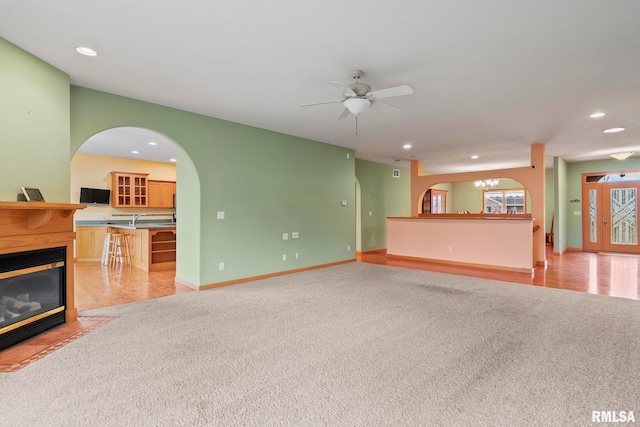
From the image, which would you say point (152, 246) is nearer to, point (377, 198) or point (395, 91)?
point (395, 91)

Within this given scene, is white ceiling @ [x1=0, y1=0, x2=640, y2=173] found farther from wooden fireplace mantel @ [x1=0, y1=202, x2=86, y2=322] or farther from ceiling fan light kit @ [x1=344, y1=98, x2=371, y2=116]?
wooden fireplace mantel @ [x1=0, y1=202, x2=86, y2=322]

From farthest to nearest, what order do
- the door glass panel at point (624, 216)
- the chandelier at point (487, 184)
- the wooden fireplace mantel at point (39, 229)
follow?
the chandelier at point (487, 184) → the door glass panel at point (624, 216) → the wooden fireplace mantel at point (39, 229)

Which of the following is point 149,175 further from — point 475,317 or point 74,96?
point 475,317

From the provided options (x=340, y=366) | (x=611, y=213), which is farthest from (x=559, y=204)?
(x=340, y=366)

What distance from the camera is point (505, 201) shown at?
12375 mm

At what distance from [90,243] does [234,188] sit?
4840mm

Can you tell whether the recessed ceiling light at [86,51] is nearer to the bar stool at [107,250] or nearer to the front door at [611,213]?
the bar stool at [107,250]

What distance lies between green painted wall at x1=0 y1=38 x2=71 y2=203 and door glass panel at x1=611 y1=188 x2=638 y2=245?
11866mm

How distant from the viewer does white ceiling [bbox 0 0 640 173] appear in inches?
90.3

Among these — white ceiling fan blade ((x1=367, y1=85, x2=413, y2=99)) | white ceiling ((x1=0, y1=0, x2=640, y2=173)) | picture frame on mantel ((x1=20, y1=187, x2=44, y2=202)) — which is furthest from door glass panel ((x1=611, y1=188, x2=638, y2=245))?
picture frame on mantel ((x1=20, y1=187, x2=44, y2=202))

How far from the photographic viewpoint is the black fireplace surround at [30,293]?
275cm

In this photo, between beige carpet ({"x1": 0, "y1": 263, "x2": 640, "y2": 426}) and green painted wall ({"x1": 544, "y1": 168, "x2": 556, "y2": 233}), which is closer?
beige carpet ({"x1": 0, "y1": 263, "x2": 640, "y2": 426})

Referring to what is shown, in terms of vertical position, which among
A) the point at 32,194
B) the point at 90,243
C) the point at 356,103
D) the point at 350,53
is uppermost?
the point at 350,53

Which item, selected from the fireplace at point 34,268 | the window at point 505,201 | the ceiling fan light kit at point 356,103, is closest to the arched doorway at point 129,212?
the fireplace at point 34,268
